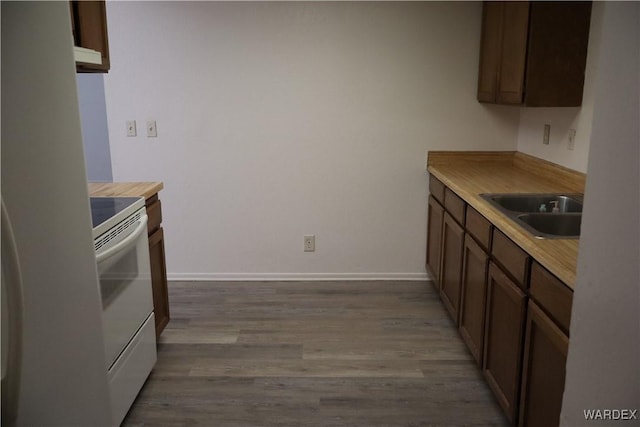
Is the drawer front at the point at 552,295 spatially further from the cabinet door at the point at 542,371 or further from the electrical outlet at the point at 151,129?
the electrical outlet at the point at 151,129

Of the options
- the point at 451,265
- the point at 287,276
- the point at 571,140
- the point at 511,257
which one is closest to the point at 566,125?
the point at 571,140

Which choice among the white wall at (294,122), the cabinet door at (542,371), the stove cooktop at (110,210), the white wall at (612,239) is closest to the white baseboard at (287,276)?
the white wall at (294,122)

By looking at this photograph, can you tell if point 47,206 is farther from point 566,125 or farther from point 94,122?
point 94,122

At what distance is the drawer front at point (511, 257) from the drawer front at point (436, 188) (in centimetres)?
111

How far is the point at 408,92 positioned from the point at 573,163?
4.00 feet

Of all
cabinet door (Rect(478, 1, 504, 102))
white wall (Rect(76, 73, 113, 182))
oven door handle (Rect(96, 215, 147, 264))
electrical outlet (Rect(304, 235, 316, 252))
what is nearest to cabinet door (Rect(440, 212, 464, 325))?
cabinet door (Rect(478, 1, 504, 102))

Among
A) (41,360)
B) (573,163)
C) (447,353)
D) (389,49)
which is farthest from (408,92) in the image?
(41,360)

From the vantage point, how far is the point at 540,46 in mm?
2654

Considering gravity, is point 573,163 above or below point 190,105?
below

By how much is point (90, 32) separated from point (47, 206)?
132cm

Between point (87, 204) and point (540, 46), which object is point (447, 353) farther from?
point (87, 204)

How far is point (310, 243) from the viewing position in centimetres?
380

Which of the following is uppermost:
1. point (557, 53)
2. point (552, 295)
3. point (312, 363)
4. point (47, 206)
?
point (557, 53)

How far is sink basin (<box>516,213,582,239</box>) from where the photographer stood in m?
2.15
